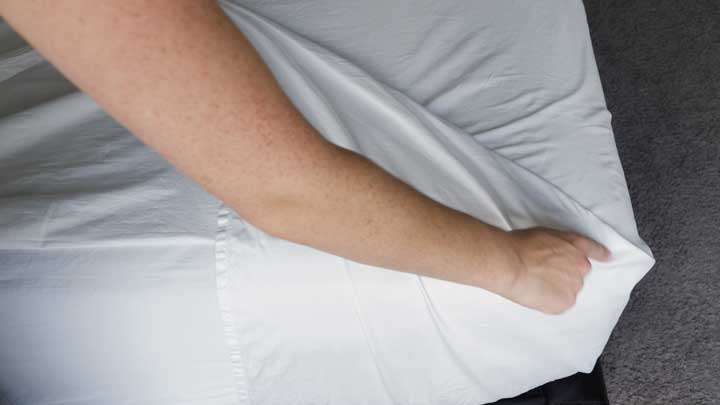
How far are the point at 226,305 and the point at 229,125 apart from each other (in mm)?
364

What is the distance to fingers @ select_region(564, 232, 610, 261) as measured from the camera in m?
0.97

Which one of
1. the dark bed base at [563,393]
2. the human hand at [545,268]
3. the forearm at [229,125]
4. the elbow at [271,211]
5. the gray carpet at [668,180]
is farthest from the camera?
the gray carpet at [668,180]

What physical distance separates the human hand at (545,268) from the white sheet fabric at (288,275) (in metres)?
0.04

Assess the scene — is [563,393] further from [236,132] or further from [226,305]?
[236,132]

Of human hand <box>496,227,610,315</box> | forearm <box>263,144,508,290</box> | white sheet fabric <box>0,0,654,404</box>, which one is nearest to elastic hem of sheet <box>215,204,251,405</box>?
white sheet fabric <box>0,0,654,404</box>

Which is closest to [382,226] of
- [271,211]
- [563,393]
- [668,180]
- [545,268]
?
[271,211]

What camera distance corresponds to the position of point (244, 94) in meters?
0.69

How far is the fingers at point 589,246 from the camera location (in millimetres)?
968

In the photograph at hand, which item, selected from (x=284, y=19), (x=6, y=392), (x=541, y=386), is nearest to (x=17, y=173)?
(x=6, y=392)

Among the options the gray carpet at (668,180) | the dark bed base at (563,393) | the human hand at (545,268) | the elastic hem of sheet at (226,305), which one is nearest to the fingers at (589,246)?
the human hand at (545,268)

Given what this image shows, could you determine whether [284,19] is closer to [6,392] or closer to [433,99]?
[433,99]

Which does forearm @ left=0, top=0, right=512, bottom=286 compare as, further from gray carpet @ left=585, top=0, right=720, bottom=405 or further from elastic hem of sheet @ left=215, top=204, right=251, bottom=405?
gray carpet @ left=585, top=0, right=720, bottom=405

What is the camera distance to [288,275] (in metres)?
0.98

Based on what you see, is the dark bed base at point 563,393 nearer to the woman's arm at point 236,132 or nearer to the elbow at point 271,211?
the woman's arm at point 236,132
